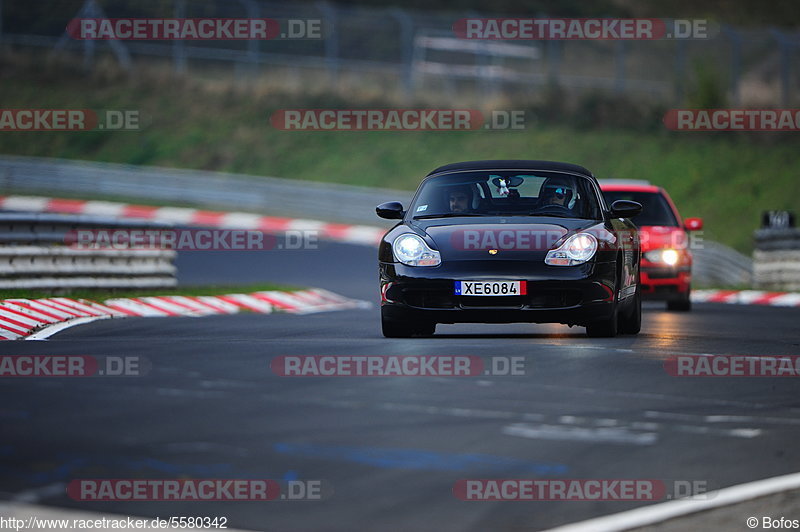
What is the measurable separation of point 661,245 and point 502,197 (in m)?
6.73

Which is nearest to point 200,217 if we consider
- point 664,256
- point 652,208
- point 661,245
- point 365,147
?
point 365,147

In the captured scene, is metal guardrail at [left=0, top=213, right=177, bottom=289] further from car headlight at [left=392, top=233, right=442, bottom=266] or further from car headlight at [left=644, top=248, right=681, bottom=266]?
car headlight at [left=392, top=233, right=442, bottom=266]

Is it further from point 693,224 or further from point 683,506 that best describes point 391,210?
point 693,224

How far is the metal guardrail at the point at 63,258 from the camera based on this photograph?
57.6 feet

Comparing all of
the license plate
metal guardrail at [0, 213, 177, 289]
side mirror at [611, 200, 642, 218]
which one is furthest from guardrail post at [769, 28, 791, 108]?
the license plate

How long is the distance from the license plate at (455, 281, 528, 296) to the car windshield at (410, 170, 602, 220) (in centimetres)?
96

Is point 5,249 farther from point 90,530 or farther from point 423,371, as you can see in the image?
point 90,530

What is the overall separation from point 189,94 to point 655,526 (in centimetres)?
4936

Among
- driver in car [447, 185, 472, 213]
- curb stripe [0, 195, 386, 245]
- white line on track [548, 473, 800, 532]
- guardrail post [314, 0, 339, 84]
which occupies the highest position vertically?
guardrail post [314, 0, 339, 84]

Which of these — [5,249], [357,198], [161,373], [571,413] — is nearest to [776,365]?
[571,413]

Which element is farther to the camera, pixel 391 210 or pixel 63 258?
pixel 63 258

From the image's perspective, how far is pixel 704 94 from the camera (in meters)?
44.8

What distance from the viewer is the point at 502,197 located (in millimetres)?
12773

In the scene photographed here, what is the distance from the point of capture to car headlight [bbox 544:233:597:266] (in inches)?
465
